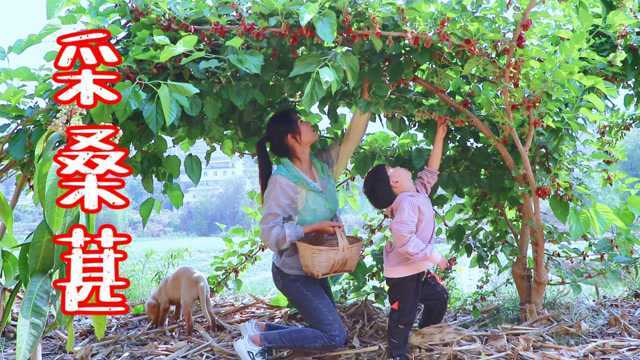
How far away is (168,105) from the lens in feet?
5.78

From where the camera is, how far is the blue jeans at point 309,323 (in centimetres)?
214

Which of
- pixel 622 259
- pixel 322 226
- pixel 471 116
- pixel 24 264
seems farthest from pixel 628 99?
pixel 24 264

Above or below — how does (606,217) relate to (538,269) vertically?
above

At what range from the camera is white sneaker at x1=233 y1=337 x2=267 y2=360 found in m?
2.21

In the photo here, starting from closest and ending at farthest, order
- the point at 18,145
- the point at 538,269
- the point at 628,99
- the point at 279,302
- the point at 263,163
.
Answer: the point at 18,145 → the point at 263,163 → the point at 538,269 → the point at 628,99 → the point at 279,302

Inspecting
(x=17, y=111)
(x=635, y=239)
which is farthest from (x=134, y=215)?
(x=635, y=239)

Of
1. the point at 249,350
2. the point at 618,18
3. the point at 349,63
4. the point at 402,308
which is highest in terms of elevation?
the point at 618,18

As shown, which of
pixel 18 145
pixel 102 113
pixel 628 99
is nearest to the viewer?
pixel 102 113

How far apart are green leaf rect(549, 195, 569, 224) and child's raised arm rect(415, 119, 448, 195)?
369 mm

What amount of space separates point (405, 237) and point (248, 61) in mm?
688

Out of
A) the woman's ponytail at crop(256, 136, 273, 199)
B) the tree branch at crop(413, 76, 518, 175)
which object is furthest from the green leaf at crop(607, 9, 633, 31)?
the woman's ponytail at crop(256, 136, 273, 199)

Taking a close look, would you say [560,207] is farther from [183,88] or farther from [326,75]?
[183,88]

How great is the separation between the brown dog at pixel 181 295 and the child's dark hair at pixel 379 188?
0.77m

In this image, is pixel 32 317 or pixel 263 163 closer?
pixel 32 317
